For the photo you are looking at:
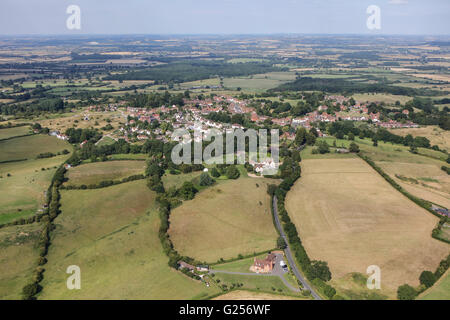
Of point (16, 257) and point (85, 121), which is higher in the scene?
point (85, 121)

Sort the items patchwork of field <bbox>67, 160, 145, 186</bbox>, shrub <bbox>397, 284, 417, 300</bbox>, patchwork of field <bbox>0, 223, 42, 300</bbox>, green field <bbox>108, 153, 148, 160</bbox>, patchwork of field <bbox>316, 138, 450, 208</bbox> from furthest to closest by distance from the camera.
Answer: green field <bbox>108, 153, 148, 160</bbox>
patchwork of field <bbox>67, 160, 145, 186</bbox>
patchwork of field <bbox>316, 138, 450, 208</bbox>
patchwork of field <bbox>0, 223, 42, 300</bbox>
shrub <bbox>397, 284, 417, 300</bbox>

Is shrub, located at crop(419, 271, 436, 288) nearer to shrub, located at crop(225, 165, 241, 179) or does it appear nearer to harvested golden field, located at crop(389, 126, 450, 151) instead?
shrub, located at crop(225, 165, 241, 179)

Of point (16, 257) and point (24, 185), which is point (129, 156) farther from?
point (16, 257)

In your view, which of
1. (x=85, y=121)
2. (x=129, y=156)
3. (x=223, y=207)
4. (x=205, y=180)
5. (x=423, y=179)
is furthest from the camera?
(x=85, y=121)

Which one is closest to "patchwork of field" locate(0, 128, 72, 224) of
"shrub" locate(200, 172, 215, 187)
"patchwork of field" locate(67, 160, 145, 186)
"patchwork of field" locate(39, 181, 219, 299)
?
"patchwork of field" locate(67, 160, 145, 186)

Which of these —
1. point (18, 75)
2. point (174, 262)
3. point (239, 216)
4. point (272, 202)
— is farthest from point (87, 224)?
point (18, 75)

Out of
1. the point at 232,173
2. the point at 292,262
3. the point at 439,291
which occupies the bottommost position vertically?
the point at 439,291

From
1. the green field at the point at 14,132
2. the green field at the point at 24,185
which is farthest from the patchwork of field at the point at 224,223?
the green field at the point at 14,132

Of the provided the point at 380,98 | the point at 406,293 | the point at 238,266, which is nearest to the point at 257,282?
the point at 238,266
